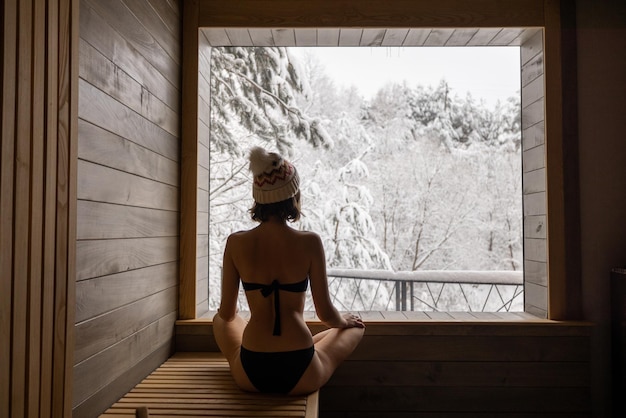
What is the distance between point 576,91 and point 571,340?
1.29 m

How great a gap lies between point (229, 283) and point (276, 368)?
1.30 ft

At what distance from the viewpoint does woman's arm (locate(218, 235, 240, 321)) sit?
2.07 meters

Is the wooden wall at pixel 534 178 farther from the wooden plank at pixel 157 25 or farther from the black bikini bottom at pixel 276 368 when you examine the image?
the wooden plank at pixel 157 25

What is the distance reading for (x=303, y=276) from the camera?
80.2 inches

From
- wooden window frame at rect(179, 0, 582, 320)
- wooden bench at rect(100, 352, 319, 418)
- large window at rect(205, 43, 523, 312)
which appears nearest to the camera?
wooden bench at rect(100, 352, 319, 418)

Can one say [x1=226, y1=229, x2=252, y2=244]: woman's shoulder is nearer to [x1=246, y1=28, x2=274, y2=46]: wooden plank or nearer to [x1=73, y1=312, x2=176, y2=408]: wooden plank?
[x1=73, y1=312, x2=176, y2=408]: wooden plank

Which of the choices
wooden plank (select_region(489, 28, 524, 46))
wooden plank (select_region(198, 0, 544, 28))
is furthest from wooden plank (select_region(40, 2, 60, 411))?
wooden plank (select_region(489, 28, 524, 46))

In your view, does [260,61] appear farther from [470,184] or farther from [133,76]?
[133,76]

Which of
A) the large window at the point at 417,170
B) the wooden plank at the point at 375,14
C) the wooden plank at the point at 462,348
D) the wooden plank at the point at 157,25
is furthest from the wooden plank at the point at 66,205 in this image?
the large window at the point at 417,170

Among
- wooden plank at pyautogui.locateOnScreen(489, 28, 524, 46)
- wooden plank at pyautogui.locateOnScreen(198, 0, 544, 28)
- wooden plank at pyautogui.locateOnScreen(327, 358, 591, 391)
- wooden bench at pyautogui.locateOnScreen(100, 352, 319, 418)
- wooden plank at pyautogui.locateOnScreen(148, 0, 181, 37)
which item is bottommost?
wooden plank at pyautogui.locateOnScreen(327, 358, 591, 391)

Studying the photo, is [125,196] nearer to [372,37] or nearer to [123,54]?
[123,54]

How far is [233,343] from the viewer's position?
2.21 m

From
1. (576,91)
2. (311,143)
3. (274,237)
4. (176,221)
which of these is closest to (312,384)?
(274,237)

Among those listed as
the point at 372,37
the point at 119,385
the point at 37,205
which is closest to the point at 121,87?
the point at 37,205
